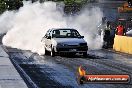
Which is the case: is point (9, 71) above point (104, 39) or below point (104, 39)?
above

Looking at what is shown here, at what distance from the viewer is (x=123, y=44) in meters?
30.0

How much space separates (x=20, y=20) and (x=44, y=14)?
10.8 feet

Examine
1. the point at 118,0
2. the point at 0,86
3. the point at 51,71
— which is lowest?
the point at 118,0

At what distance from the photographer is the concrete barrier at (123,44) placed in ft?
93.7

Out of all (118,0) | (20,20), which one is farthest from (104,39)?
(118,0)

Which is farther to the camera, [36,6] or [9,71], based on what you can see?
[36,6]

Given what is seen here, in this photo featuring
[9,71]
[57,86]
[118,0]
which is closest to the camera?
[57,86]

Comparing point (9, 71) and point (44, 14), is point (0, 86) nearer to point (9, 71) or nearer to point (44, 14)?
point (9, 71)

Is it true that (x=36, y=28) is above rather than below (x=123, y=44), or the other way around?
below

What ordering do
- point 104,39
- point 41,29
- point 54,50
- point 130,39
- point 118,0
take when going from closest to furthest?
point 54,50 < point 130,39 < point 104,39 < point 41,29 < point 118,0

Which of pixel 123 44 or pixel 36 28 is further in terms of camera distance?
pixel 36 28

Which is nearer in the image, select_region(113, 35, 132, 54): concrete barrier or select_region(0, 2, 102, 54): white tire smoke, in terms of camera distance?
select_region(113, 35, 132, 54): concrete barrier

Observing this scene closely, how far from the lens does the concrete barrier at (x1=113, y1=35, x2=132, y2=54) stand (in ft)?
93.7

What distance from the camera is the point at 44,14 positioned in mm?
45844
